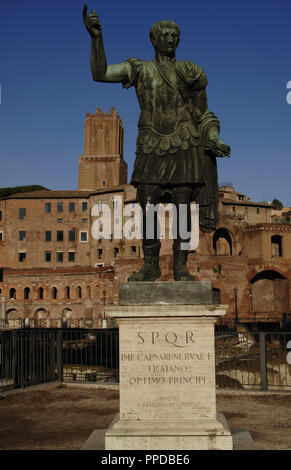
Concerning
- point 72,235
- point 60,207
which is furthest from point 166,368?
point 60,207

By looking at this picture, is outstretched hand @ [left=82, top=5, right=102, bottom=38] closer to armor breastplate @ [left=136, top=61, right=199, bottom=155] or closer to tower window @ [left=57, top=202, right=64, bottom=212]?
armor breastplate @ [left=136, top=61, right=199, bottom=155]

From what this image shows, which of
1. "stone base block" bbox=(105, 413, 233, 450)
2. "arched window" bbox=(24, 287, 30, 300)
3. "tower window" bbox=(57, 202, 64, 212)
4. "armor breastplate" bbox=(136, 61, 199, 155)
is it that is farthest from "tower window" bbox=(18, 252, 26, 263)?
→ "stone base block" bbox=(105, 413, 233, 450)

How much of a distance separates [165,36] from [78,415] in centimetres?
546

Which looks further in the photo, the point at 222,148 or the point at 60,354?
the point at 60,354

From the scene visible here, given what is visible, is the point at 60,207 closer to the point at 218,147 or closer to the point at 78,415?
the point at 78,415

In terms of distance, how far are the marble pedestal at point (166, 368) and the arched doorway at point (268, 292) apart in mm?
43758

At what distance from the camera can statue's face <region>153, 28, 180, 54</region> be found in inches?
214

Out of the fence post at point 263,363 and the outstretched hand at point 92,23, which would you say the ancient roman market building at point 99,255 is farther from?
the outstretched hand at point 92,23

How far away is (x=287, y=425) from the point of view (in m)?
7.20

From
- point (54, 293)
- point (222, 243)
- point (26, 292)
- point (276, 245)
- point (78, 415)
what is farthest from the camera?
point (26, 292)

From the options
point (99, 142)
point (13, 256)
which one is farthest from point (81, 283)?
point (99, 142)

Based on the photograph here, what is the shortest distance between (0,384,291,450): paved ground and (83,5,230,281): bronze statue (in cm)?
245

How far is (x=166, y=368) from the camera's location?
497 centimetres
